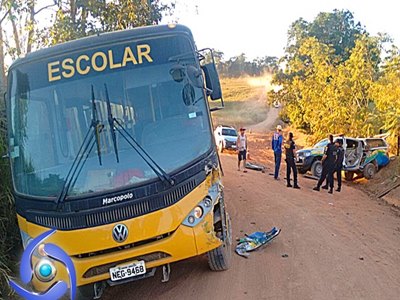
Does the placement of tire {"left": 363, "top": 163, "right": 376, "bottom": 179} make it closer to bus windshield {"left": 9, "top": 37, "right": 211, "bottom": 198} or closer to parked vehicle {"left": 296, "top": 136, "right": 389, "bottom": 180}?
parked vehicle {"left": 296, "top": 136, "right": 389, "bottom": 180}

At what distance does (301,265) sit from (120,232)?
8.99 ft

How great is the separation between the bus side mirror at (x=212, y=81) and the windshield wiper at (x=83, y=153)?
1.35 metres

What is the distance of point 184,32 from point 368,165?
14692 mm

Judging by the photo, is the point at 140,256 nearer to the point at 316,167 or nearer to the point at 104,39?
the point at 104,39

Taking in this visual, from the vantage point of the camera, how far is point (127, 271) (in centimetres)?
470

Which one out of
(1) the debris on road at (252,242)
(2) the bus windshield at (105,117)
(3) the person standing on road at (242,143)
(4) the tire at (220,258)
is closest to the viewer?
(2) the bus windshield at (105,117)

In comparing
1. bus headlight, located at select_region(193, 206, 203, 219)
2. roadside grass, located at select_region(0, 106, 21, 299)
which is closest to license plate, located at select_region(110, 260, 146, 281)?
bus headlight, located at select_region(193, 206, 203, 219)

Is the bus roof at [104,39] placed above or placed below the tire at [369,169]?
above

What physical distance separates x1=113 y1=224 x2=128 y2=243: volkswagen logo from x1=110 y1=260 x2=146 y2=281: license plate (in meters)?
0.30

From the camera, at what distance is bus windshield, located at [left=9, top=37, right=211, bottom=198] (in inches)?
191

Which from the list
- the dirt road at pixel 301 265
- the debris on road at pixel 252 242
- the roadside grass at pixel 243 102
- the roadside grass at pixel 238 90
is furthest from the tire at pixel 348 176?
the roadside grass at pixel 238 90

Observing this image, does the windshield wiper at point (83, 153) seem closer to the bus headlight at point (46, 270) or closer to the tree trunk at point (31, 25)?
the bus headlight at point (46, 270)

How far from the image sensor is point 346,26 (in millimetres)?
43406

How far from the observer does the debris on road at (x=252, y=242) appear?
22.1 ft
